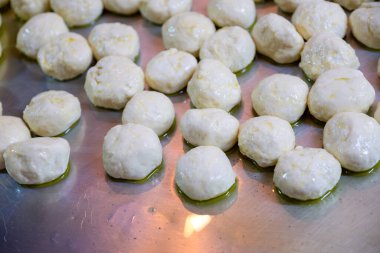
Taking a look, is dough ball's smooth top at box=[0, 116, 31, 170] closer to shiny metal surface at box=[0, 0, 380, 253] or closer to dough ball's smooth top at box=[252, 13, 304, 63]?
shiny metal surface at box=[0, 0, 380, 253]

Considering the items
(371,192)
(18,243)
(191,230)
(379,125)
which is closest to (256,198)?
(191,230)

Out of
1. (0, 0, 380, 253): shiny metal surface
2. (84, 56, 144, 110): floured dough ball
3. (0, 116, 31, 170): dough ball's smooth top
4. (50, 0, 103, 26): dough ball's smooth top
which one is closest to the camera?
(0, 0, 380, 253): shiny metal surface

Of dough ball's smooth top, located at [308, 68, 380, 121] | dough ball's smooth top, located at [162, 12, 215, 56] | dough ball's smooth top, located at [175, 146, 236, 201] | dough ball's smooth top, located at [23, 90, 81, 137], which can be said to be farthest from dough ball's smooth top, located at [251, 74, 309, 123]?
dough ball's smooth top, located at [23, 90, 81, 137]

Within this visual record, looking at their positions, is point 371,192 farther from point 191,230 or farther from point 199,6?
point 199,6

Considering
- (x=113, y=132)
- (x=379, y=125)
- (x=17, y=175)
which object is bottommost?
(x=17, y=175)

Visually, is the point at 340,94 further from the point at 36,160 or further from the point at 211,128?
the point at 36,160

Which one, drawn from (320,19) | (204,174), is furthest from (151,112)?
(320,19)

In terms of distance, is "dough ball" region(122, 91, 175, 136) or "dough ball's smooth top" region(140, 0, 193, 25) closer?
"dough ball" region(122, 91, 175, 136)
